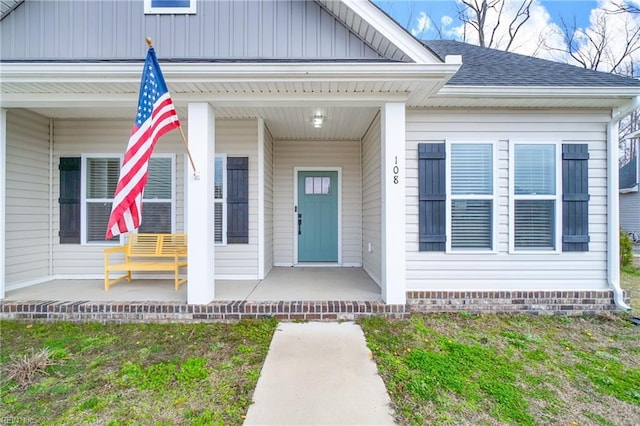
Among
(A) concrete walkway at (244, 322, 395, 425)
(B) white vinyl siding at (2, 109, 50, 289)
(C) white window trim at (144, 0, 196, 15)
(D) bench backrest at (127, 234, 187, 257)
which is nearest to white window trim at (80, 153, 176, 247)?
(D) bench backrest at (127, 234, 187, 257)

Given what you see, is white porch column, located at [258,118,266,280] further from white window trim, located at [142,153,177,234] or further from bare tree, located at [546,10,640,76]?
bare tree, located at [546,10,640,76]

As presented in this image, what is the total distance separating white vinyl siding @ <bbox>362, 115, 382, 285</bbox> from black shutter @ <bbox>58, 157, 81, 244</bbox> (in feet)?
15.4

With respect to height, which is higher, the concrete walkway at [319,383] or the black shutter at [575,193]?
the black shutter at [575,193]

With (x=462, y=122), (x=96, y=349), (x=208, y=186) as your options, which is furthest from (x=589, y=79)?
(x=96, y=349)

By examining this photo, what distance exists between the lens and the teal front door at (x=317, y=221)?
6066 mm

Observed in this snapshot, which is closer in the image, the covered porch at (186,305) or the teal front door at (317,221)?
the covered porch at (186,305)

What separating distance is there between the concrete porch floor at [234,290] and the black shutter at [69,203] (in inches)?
29.2

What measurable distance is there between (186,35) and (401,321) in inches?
167

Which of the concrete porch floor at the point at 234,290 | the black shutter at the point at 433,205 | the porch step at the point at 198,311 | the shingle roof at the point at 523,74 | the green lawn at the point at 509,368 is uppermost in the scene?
the shingle roof at the point at 523,74

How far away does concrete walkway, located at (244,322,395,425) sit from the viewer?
6.46 ft

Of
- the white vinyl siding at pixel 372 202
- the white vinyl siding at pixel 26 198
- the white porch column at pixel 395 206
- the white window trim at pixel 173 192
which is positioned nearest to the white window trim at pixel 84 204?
the white vinyl siding at pixel 26 198

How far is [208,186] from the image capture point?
11.8ft

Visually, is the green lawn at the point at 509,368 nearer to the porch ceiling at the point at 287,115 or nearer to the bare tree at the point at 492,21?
the porch ceiling at the point at 287,115

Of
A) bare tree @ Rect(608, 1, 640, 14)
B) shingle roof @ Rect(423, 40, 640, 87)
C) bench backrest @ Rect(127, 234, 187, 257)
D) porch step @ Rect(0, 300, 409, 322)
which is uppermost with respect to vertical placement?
bare tree @ Rect(608, 1, 640, 14)
